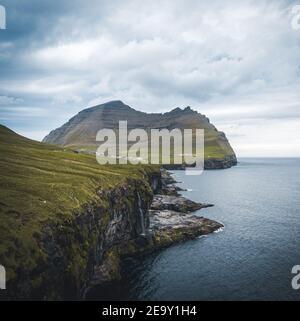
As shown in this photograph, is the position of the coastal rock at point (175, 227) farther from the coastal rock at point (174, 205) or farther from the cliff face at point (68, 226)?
the coastal rock at point (174, 205)

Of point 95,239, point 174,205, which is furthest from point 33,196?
point 174,205

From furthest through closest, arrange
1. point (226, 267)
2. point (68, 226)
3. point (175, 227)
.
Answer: point (175, 227) < point (226, 267) < point (68, 226)

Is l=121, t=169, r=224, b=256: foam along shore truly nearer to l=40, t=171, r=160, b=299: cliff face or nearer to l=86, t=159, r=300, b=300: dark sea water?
l=40, t=171, r=160, b=299: cliff face

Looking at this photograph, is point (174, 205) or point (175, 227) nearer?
point (175, 227)

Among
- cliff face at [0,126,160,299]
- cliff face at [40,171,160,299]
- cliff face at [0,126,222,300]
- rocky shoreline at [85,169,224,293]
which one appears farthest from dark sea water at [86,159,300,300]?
cliff face at [0,126,160,299]

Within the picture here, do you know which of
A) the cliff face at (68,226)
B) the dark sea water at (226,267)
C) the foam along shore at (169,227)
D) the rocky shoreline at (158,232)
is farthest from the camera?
the foam along shore at (169,227)

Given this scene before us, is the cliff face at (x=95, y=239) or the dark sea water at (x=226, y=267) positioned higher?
the cliff face at (x=95, y=239)

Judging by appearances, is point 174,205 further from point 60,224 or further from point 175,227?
point 60,224

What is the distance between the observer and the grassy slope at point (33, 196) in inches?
1555

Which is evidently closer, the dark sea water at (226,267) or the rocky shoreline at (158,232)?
the dark sea water at (226,267)

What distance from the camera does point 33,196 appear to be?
53438mm

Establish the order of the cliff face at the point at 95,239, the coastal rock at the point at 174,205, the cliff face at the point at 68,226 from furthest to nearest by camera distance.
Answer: the coastal rock at the point at 174,205, the cliff face at the point at 95,239, the cliff face at the point at 68,226

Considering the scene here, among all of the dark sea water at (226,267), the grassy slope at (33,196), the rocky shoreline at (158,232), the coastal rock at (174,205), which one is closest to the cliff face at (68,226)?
the grassy slope at (33,196)

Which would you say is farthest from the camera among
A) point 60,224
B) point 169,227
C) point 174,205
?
point 174,205
